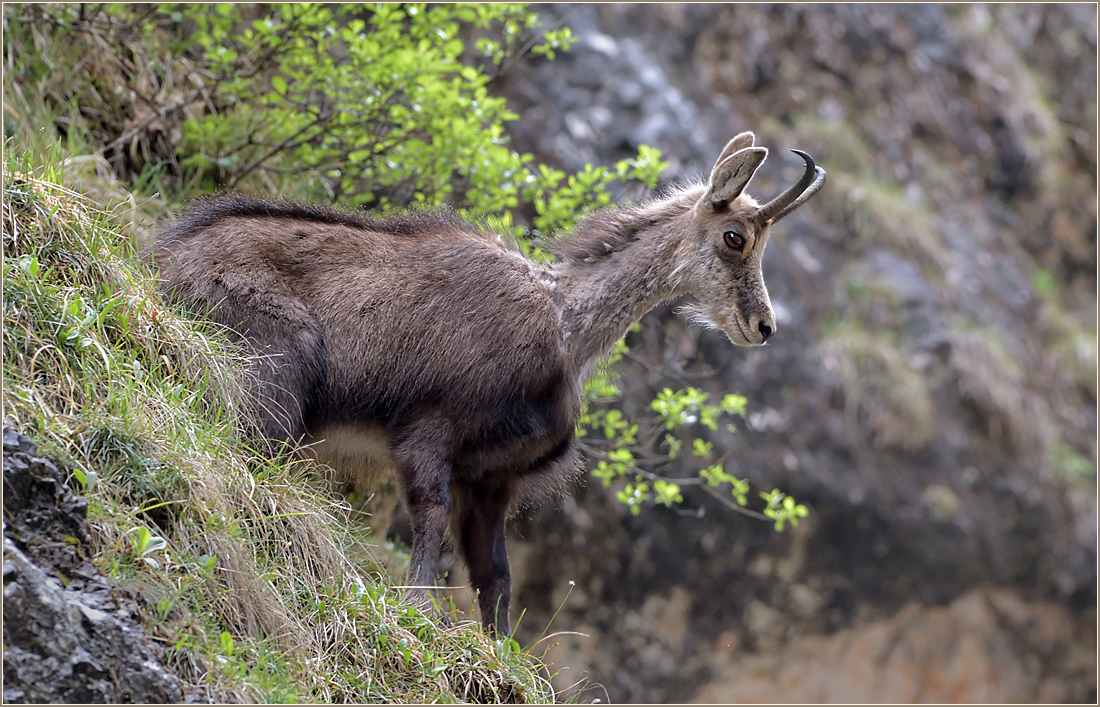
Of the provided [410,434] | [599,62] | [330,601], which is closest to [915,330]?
[599,62]

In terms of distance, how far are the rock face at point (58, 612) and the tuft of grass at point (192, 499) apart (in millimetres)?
98

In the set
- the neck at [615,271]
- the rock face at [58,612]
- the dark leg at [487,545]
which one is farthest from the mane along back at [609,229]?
the rock face at [58,612]

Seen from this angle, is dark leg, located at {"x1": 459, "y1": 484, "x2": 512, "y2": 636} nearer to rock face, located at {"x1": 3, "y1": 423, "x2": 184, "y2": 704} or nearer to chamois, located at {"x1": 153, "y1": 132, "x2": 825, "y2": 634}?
chamois, located at {"x1": 153, "y1": 132, "x2": 825, "y2": 634}

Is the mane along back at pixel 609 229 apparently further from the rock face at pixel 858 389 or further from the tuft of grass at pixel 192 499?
the rock face at pixel 858 389

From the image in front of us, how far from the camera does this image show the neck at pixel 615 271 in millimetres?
6168

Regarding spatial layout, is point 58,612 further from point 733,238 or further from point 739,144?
point 739,144

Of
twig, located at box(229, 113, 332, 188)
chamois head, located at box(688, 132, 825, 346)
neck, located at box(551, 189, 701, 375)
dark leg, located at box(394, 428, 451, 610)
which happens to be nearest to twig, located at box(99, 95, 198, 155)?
twig, located at box(229, 113, 332, 188)

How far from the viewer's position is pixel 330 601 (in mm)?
4758

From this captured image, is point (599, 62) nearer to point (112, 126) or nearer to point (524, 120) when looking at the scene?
point (524, 120)

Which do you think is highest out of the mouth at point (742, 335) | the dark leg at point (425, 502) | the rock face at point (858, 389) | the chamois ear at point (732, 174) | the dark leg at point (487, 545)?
the chamois ear at point (732, 174)

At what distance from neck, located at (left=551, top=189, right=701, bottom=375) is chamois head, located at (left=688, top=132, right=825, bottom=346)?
14cm

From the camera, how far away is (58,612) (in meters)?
3.65

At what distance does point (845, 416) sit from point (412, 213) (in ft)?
23.6

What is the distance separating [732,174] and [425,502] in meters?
2.58
